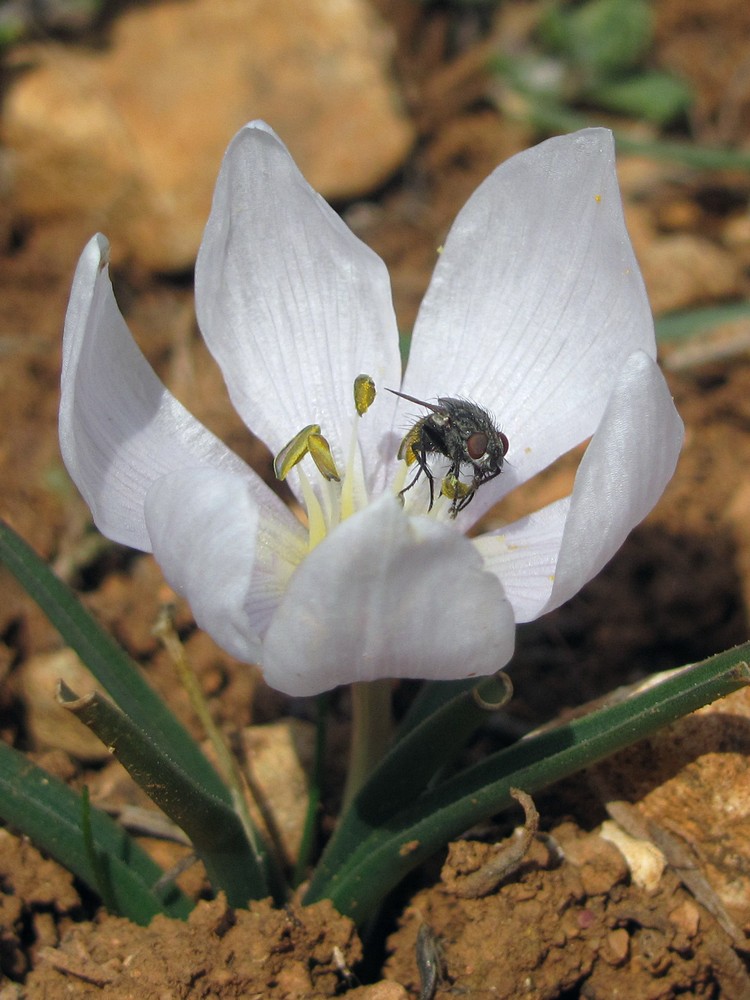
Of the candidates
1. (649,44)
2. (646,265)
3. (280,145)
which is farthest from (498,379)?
(649,44)

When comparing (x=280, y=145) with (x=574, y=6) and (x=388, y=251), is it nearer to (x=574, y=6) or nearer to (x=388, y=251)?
(x=388, y=251)

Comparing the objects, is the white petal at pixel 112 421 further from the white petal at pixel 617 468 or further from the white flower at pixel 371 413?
the white petal at pixel 617 468

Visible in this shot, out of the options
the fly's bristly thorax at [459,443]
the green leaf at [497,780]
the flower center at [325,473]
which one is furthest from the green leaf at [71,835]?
the fly's bristly thorax at [459,443]

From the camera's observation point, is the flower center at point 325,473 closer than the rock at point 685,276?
Yes

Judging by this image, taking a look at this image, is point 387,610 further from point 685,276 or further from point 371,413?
point 685,276

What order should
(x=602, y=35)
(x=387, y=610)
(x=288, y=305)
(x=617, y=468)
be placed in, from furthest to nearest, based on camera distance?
1. (x=602, y=35)
2. (x=288, y=305)
3. (x=617, y=468)
4. (x=387, y=610)

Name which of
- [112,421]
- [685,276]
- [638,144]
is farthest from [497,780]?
[638,144]

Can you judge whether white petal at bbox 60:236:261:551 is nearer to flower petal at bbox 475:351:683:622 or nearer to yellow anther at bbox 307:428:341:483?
yellow anther at bbox 307:428:341:483

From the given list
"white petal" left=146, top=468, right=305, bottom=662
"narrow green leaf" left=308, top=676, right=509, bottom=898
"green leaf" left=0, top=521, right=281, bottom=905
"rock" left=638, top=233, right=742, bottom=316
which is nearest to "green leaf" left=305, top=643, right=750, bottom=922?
"narrow green leaf" left=308, top=676, right=509, bottom=898
